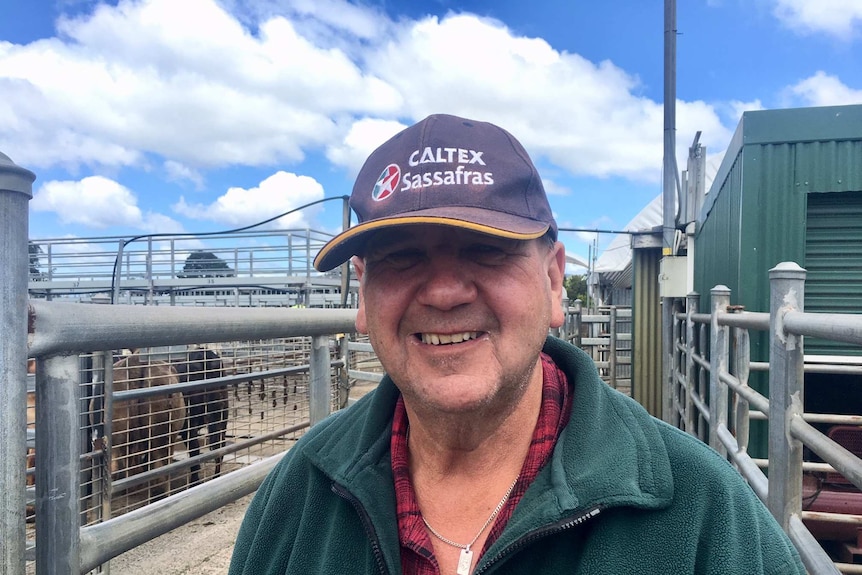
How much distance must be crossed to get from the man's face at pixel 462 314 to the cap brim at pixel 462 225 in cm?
5

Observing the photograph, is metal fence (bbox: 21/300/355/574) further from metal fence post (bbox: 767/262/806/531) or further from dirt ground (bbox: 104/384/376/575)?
metal fence post (bbox: 767/262/806/531)

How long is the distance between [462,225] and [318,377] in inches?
74.9

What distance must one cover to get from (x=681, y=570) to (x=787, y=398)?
154cm

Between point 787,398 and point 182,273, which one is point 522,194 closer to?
point 787,398

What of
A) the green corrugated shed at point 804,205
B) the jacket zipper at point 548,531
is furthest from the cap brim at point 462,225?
the green corrugated shed at point 804,205

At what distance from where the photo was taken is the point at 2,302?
1.33 m

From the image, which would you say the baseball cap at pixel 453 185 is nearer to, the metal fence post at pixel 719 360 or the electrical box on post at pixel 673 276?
the metal fence post at pixel 719 360

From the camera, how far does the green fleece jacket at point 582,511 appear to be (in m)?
1.10

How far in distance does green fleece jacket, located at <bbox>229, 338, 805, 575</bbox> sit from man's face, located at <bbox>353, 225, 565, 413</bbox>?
21 cm

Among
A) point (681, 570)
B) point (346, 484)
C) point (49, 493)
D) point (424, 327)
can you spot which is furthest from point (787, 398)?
point (49, 493)

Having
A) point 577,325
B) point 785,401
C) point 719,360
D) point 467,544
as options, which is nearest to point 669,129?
point 577,325

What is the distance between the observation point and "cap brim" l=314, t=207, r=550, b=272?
129 centimetres

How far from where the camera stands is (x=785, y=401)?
7.54 ft

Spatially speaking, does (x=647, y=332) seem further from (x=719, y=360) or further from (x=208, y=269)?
(x=208, y=269)
